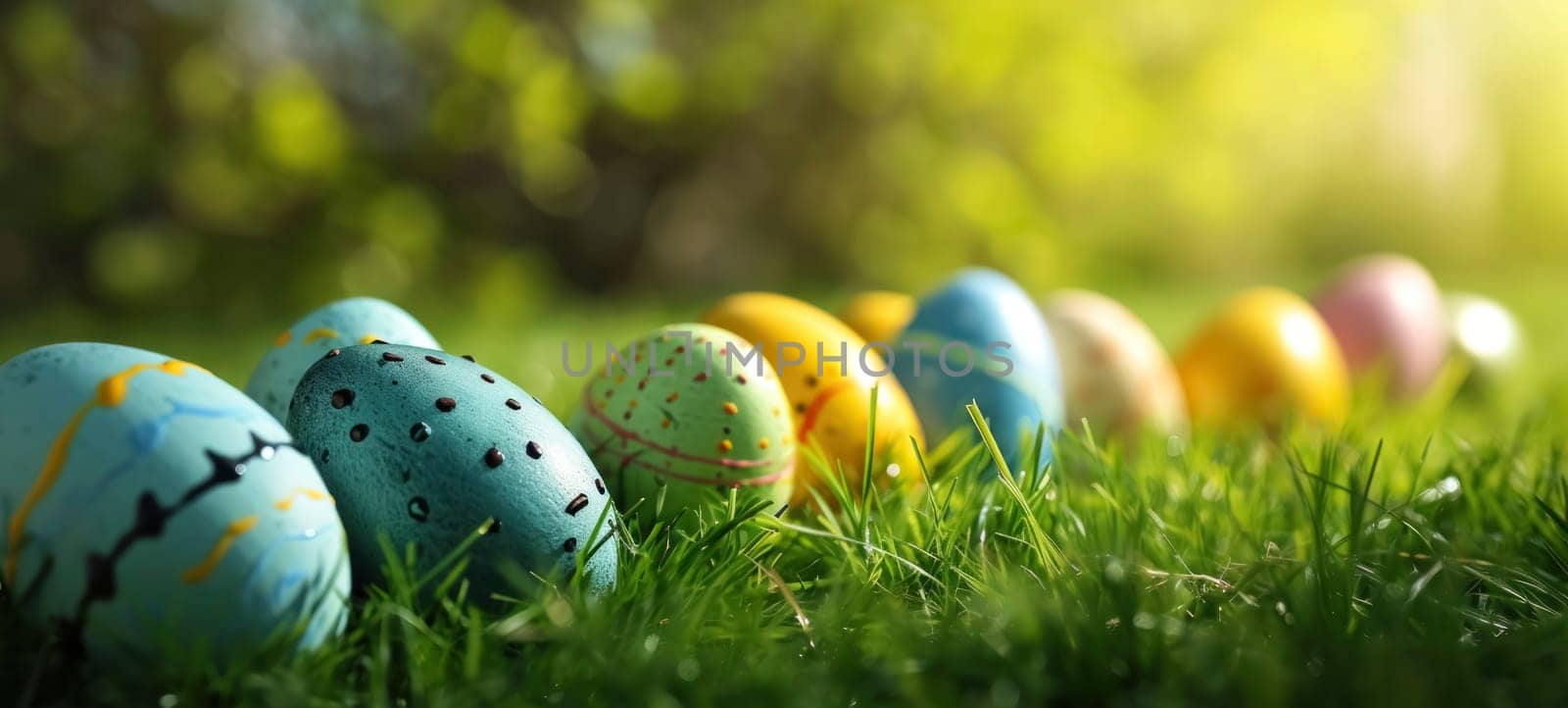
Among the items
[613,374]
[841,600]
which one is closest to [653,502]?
[613,374]

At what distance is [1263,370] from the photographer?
231 centimetres

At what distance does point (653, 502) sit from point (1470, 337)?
7.53 feet

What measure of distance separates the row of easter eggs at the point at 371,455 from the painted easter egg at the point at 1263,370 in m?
0.67

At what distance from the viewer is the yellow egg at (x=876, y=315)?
2.25 metres

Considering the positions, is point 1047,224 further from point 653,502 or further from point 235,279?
point 653,502

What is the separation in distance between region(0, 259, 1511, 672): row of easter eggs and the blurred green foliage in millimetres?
2989

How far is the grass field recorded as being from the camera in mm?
1045

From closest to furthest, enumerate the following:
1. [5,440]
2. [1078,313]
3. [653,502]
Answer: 1. [5,440]
2. [653,502]
3. [1078,313]

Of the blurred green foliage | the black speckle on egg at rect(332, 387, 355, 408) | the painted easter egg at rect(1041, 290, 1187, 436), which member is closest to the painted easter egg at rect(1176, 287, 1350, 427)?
the painted easter egg at rect(1041, 290, 1187, 436)

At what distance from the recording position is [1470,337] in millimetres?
2852

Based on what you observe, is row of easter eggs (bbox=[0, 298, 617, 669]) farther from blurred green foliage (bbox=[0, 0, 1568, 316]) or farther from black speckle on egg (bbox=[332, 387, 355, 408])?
blurred green foliage (bbox=[0, 0, 1568, 316])

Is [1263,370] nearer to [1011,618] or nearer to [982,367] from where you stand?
[982,367]

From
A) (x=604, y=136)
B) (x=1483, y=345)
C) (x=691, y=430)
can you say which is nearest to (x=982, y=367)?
(x=691, y=430)

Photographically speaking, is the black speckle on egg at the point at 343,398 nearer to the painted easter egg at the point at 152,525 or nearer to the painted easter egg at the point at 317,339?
the painted easter egg at the point at 152,525
